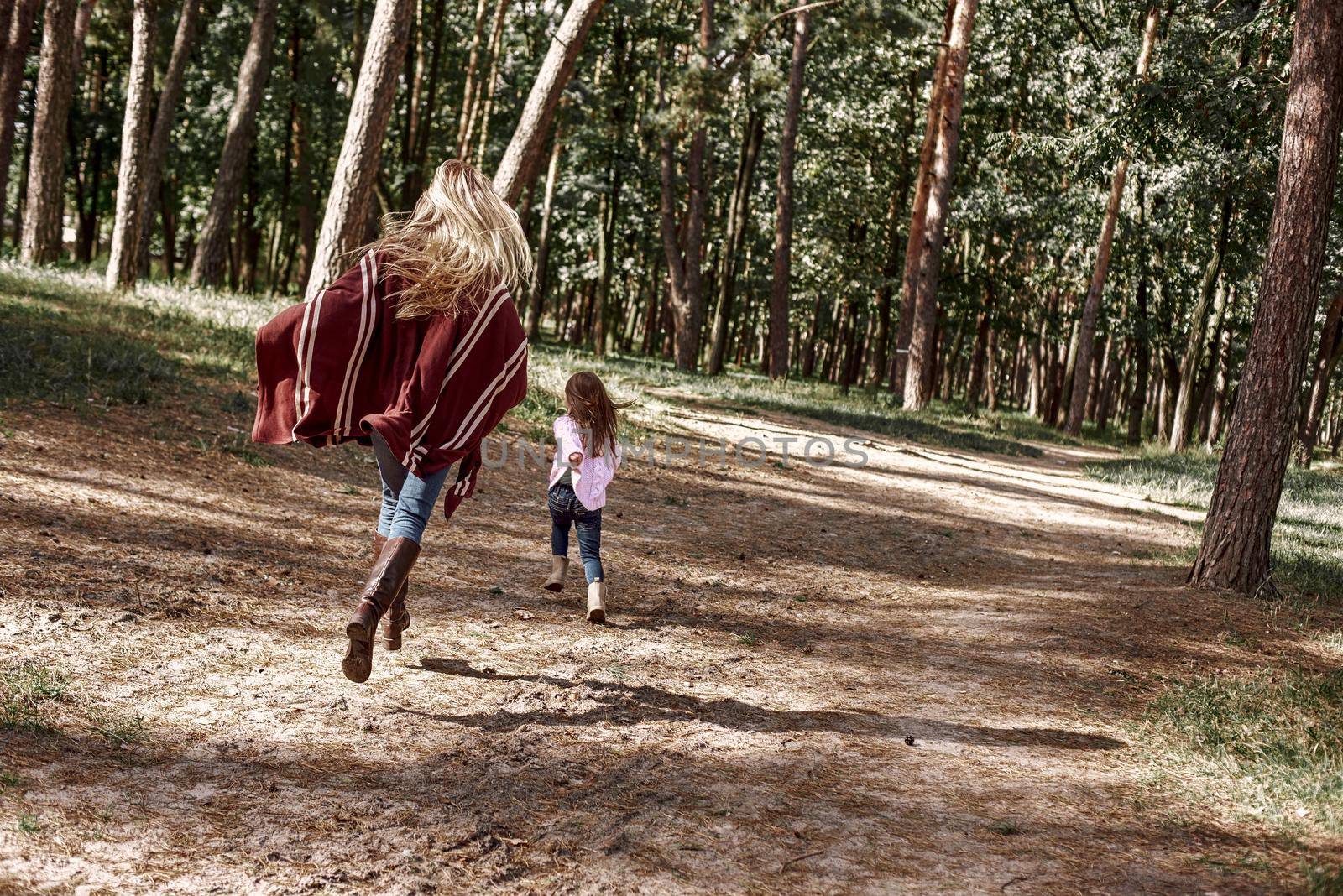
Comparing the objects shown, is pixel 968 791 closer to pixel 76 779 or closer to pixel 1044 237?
pixel 76 779

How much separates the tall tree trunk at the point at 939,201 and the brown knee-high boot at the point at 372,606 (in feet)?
62.3

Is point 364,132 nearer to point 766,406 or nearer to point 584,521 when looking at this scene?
point 584,521

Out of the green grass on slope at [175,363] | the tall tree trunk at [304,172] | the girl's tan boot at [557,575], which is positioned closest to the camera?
the girl's tan boot at [557,575]

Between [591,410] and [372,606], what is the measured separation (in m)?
2.50

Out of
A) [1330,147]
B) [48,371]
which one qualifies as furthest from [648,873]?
[48,371]

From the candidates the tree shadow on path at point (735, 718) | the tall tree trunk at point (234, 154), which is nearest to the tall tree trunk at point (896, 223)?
the tall tree trunk at point (234, 154)

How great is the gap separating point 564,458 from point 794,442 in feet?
29.1

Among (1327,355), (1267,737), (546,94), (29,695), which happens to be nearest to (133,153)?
(546,94)

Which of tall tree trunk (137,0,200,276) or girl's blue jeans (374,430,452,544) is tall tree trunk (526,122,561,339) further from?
girl's blue jeans (374,430,452,544)

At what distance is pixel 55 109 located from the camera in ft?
57.8

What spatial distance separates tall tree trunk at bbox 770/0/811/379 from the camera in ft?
76.3

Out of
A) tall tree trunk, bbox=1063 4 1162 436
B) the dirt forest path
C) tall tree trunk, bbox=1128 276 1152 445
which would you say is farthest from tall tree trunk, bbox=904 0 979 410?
the dirt forest path

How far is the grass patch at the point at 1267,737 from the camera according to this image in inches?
164

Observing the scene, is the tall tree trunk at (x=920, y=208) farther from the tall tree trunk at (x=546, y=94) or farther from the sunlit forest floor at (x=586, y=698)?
the sunlit forest floor at (x=586, y=698)
